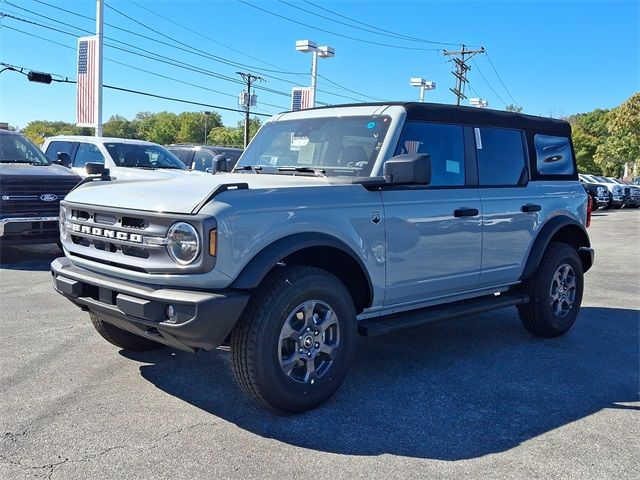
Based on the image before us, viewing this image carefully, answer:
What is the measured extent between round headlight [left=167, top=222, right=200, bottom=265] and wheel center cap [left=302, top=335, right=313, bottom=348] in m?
0.91

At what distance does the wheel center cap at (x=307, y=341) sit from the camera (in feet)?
12.4

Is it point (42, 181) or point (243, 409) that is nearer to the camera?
point (243, 409)

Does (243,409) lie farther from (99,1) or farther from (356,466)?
(99,1)

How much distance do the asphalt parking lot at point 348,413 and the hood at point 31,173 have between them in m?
3.24

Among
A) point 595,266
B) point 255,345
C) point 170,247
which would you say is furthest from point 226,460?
point 595,266

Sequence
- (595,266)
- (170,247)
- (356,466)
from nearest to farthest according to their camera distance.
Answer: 1. (356,466)
2. (170,247)
3. (595,266)

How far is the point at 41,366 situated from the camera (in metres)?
4.51

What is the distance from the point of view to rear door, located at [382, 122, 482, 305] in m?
4.32

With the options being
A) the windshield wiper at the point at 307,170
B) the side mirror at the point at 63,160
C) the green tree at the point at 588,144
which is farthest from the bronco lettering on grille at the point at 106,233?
the green tree at the point at 588,144

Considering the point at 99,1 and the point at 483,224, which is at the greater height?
the point at 99,1

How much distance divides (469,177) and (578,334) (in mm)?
2246

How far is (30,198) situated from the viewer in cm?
852

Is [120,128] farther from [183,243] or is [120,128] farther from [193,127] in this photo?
[183,243]

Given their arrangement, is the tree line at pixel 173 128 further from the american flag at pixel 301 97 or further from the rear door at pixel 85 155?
the rear door at pixel 85 155
